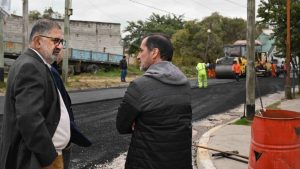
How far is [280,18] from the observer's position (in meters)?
19.5

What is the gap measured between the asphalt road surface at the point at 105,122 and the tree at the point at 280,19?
2881mm

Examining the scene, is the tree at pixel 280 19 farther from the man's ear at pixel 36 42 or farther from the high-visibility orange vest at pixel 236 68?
the man's ear at pixel 36 42

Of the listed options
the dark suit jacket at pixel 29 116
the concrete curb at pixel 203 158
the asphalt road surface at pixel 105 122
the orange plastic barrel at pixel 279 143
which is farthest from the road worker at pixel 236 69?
the dark suit jacket at pixel 29 116

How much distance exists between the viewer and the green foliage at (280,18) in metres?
19.4

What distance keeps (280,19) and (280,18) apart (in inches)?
1.6

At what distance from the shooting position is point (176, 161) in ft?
11.9

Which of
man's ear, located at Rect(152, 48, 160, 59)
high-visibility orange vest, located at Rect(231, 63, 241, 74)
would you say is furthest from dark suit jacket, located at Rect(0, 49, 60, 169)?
high-visibility orange vest, located at Rect(231, 63, 241, 74)

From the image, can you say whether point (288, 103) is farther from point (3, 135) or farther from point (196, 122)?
point (3, 135)

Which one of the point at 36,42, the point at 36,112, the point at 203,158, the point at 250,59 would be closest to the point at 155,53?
the point at 36,42

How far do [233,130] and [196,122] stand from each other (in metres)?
1.93

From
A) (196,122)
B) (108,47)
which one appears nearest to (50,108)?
(196,122)

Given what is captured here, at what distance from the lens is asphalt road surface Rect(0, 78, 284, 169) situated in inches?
314

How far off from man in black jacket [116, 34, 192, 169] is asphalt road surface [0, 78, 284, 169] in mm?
3799

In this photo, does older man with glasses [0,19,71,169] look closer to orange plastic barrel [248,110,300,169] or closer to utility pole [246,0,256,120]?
orange plastic barrel [248,110,300,169]
